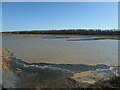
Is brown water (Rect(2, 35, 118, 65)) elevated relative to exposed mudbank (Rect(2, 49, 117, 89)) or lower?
elevated

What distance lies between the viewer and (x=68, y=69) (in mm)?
8562

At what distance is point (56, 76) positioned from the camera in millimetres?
7242

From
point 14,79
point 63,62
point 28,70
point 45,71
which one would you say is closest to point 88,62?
point 63,62

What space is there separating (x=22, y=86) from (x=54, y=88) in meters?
1.21

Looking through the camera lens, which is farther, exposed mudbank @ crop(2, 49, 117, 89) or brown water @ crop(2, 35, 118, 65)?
brown water @ crop(2, 35, 118, 65)

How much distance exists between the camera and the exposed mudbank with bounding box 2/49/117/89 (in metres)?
6.10

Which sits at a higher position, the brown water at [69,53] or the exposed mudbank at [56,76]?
the brown water at [69,53]

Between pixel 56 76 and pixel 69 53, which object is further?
pixel 69 53

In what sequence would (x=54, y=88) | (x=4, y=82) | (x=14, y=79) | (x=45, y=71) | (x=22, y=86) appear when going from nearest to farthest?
(x=54, y=88) < (x=22, y=86) < (x=4, y=82) < (x=14, y=79) < (x=45, y=71)

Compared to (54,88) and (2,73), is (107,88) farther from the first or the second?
(2,73)

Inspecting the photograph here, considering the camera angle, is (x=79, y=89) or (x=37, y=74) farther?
(x=37, y=74)

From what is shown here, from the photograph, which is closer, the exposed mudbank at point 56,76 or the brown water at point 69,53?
the exposed mudbank at point 56,76

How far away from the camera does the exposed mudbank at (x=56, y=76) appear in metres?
6.10

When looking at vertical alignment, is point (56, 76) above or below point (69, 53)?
below
